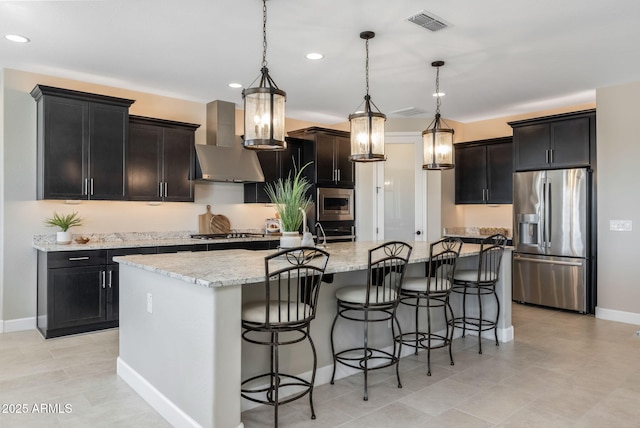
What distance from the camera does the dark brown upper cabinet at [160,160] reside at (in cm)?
504

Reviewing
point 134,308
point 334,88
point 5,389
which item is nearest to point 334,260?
point 134,308

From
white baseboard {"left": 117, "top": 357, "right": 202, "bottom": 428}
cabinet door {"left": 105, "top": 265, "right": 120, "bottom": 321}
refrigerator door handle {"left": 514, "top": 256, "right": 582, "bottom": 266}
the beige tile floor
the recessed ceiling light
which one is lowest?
the beige tile floor

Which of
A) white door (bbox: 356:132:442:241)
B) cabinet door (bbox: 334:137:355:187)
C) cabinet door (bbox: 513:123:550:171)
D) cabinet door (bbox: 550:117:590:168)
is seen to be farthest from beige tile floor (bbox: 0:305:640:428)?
cabinet door (bbox: 334:137:355:187)

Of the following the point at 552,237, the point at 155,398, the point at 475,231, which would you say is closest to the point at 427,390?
the point at 155,398

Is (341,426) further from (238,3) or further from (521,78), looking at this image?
(521,78)

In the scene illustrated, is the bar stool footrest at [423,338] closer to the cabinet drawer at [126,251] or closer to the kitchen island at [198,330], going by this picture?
the kitchen island at [198,330]

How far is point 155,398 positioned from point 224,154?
350 cm

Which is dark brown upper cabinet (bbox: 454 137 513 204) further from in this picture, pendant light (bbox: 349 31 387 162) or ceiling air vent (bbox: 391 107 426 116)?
pendant light (bbox: 349 31 387 162)

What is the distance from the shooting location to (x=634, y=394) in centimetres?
296

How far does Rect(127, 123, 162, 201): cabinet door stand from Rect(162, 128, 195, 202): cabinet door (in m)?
0.10

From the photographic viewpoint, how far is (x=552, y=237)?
547cm

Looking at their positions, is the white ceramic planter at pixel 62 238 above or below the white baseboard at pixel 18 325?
above

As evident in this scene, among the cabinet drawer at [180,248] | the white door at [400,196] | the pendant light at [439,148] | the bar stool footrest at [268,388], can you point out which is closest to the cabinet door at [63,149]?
the cabinet drawer at [180,248]

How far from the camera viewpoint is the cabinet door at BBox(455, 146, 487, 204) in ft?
22.3
